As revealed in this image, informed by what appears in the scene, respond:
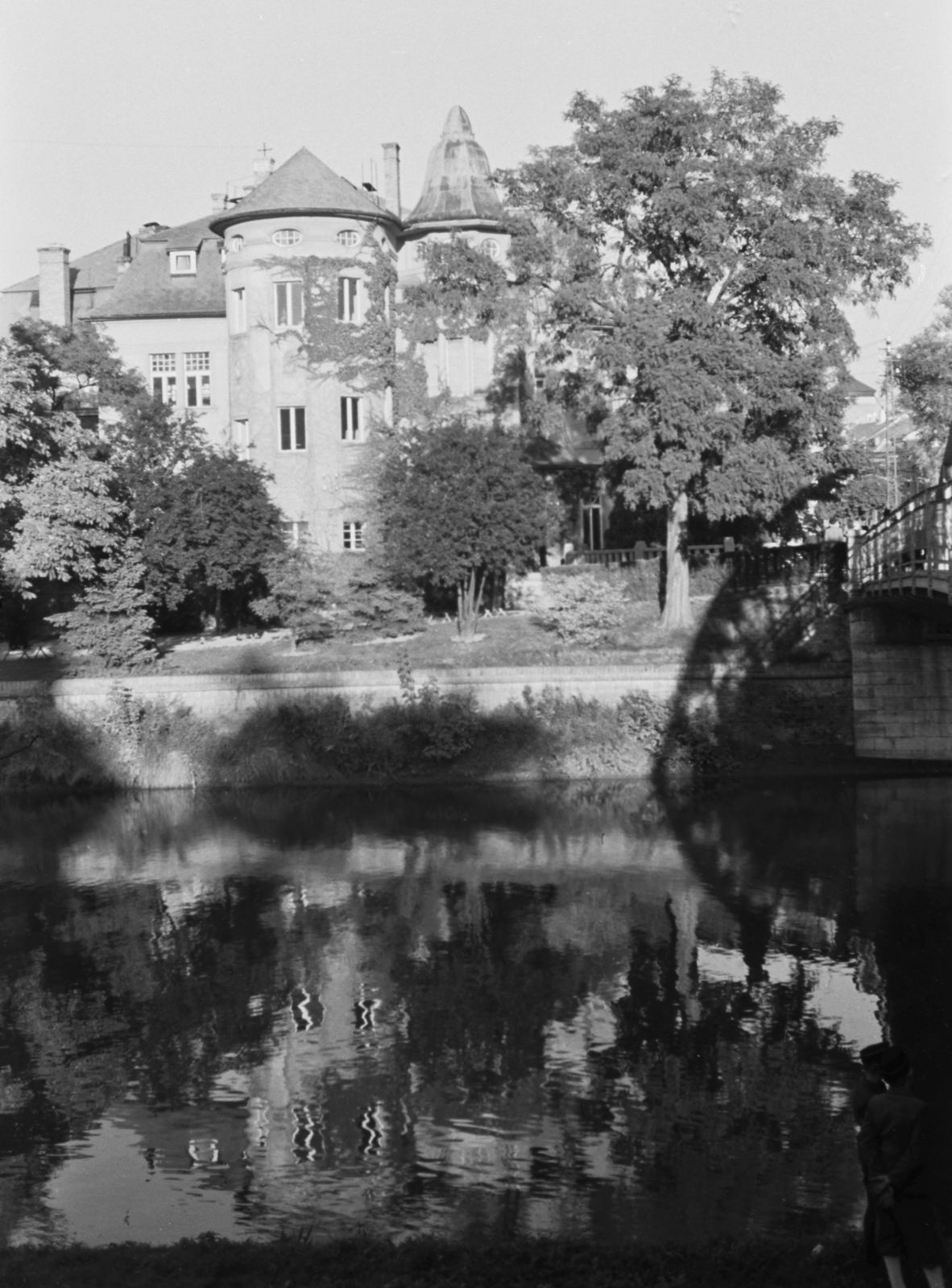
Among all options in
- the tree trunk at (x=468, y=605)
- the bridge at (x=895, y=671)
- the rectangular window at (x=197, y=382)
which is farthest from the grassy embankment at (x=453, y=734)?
the rectangular window at (x=197, y=382)

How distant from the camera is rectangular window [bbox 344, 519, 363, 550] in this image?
170 ft

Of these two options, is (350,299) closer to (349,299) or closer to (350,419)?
(349,299)

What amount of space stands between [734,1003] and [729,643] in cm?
2275

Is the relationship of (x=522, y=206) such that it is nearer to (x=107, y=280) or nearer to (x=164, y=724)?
(x=164, y=724)

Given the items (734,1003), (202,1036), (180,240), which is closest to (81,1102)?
(202,1036)

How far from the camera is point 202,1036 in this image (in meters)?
18.3

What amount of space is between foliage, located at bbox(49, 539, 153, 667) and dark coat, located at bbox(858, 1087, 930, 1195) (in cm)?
3354

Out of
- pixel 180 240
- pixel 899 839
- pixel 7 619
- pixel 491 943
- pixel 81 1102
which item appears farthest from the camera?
pixel 180 240

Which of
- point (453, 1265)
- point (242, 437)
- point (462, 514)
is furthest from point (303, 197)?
point (453, 1265)

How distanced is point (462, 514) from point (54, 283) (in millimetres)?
25620

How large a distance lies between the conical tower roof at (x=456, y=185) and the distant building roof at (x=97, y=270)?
1349cm

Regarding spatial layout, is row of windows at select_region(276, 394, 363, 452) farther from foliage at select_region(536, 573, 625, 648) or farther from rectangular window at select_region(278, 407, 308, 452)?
foliage at select_region(536, 573, 625, 648)

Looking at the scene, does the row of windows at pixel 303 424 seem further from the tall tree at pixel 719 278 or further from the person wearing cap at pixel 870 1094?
the person wearing cap at pixel 870 1094

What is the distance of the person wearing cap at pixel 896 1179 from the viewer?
10.1 meters
